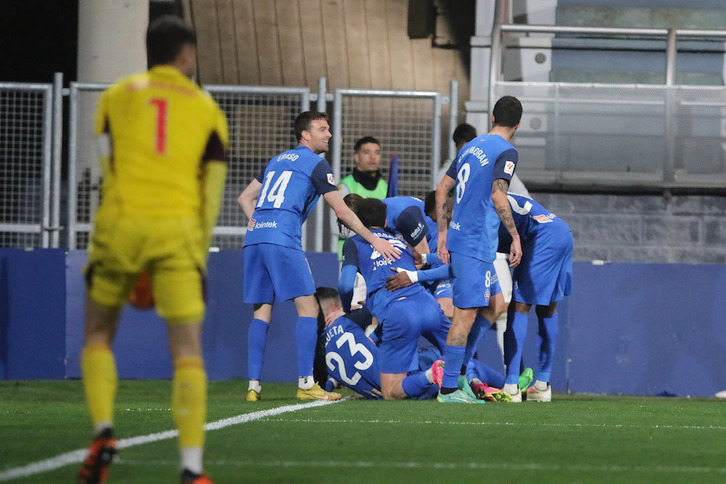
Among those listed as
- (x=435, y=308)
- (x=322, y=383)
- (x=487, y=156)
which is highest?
(x=487, y=156)

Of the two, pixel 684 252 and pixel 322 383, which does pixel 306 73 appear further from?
pixel 322 383

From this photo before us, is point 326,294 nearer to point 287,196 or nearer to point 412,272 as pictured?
point 287,196

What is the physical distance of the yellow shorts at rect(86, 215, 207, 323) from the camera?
13.2ft

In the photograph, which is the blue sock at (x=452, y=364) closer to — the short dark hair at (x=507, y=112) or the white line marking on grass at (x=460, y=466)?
the short dark hair at (x=507, y=112)

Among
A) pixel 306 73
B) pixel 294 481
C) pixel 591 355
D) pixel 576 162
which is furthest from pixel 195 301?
pixel 306 73

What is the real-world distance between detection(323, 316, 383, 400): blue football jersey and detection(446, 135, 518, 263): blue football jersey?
89 centimetres

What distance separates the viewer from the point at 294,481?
419 centimetres

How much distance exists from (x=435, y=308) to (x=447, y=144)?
4.12 m

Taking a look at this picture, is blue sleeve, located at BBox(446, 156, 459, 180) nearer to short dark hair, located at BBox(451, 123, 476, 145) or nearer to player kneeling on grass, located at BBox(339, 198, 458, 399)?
player kneeling on grass, located at BBox(339, 198, 458, 399)

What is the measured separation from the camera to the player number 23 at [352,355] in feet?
27.7

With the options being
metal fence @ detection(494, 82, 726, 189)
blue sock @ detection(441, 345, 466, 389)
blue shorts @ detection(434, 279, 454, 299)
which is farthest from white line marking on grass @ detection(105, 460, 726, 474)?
metal fence @ detection(494, 82, 726, 189)

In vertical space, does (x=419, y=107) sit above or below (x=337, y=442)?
above

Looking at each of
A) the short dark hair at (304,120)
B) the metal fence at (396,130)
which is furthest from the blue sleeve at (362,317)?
the metal fence at (396,130)

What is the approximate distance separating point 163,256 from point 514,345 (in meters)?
5.27
